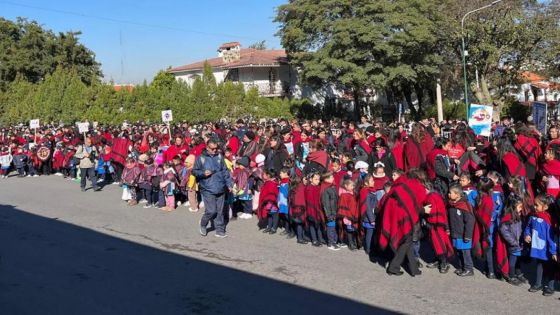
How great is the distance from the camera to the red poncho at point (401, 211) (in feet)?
25.3

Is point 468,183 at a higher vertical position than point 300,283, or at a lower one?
higher

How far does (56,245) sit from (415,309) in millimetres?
6756

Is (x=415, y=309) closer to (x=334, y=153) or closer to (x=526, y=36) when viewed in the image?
(x=334, y=153)

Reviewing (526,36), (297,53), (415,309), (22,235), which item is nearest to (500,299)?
(415,309)

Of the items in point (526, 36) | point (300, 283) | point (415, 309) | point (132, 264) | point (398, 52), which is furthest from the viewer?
point (398, 52)

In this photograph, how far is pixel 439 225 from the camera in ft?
25.4

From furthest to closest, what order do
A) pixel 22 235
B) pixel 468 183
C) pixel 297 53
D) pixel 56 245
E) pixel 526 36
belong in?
pixel 297 53 → pixel 526 36 → pixel 22 235 → pixel 56 245 → pixel 468 183

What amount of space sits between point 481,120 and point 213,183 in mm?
6728

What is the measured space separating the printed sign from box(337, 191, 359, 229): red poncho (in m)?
5.53

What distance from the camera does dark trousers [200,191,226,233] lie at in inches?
411

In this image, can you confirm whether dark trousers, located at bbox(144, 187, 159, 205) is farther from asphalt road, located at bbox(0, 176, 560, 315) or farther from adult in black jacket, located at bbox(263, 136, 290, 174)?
adult in black jacket, located at bbox(263, 136, 290, 174)

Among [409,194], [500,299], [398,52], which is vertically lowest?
[500,299]

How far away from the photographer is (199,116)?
3588cm

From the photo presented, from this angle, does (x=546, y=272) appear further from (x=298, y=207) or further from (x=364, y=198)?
(x=298, y=207)
